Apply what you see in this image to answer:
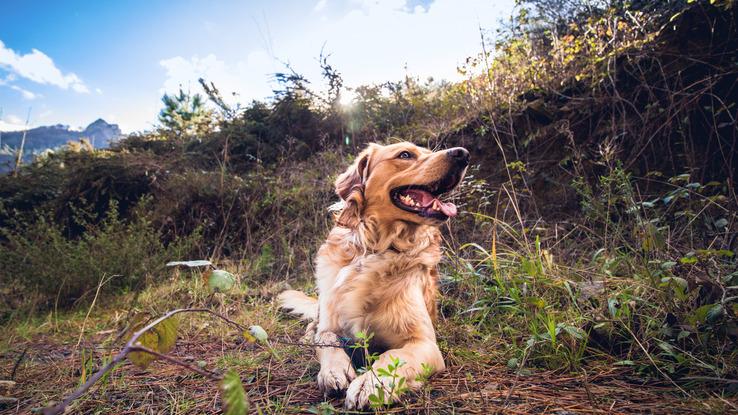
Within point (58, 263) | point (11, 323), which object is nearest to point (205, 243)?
point (58, 263)

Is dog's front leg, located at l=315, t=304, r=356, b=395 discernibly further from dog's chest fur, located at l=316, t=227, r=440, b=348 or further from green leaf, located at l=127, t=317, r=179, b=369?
green leaf, located at l=127, t=317, r=179, b=369

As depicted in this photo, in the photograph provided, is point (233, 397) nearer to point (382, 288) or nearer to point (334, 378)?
point (334, 378)

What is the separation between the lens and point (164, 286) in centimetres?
377

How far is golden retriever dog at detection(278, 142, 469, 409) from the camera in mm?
1979

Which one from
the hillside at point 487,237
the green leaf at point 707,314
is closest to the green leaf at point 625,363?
the hillside at point 487,237

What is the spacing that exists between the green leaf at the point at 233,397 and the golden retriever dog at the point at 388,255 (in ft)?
3.99

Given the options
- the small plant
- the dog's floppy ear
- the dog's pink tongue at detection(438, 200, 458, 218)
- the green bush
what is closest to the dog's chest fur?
the dog's floppy ear

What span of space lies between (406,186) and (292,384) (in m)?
1.32

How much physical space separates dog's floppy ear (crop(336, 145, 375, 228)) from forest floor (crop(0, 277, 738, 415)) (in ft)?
2.81

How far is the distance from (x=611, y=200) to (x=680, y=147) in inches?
73.5

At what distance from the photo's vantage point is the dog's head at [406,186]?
7.63 feet

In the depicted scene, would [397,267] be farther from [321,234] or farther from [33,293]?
[33,293]

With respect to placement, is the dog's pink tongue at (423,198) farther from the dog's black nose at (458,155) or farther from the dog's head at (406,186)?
the dog's black nose at (458,155)

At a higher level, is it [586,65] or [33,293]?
[586,65]
